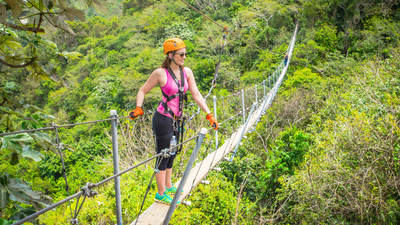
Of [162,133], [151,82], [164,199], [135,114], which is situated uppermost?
[151,82]

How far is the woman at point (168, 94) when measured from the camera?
1.42 m

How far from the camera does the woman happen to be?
142 cm

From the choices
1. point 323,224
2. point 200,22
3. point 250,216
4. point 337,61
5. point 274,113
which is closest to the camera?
point 323,224

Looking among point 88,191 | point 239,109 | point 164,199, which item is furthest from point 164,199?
point 239,109

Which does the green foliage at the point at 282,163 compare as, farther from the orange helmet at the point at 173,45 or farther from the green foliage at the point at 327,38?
the green foliage at the point at 327,38

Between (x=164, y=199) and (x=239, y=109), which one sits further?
(x=239, y=109)

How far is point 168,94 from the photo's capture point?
1461 mm

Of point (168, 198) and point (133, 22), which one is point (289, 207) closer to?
point (168, 198)

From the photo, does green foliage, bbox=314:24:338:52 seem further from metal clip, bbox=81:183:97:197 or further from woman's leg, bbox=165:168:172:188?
metal clip, bbox=81:183:97:197

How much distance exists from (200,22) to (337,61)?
997 cm

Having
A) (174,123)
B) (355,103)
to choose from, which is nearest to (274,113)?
(355,103)

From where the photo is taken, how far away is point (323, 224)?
271 cm

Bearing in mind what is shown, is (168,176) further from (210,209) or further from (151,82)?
(210,209)

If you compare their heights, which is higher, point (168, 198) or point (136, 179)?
point (168, 198)
